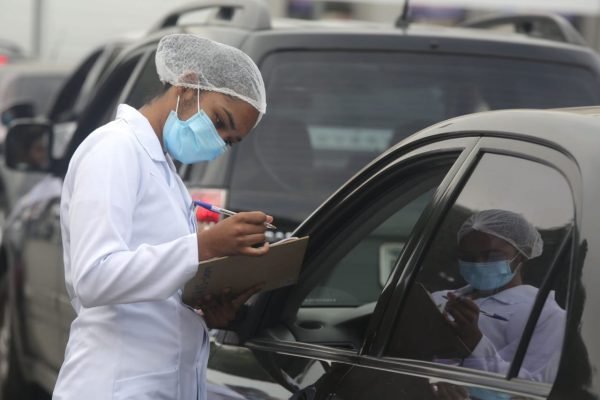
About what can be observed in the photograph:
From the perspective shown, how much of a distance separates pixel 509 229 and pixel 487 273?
12 cm

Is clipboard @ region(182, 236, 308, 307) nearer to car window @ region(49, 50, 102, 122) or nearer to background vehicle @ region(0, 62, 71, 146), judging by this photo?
car window @ region(49, 50, 102, 122)

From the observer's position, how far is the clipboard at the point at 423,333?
3.01m

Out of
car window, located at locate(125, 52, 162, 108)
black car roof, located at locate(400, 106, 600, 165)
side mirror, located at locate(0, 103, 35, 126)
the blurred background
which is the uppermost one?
black car roof, located at locate(400, 106, 600, 165)

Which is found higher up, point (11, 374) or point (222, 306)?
point (222, 306)

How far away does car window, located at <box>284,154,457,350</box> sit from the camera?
3449 millimetres

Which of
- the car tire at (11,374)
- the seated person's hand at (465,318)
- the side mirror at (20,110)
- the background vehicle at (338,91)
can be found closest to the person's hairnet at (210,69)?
the seated person's hand at (465,318)

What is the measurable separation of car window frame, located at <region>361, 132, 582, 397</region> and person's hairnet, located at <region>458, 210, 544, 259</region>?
66 millimetres

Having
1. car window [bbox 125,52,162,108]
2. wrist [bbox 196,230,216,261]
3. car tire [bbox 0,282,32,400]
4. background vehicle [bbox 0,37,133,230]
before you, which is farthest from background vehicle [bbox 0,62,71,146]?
wrist [bbox 196,230,216,261]

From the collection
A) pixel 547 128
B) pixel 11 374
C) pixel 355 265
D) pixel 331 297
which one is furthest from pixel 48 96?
pixel 547 128

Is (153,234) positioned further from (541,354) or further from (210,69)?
(541,354)

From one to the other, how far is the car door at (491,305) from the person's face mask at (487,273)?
0.9 inches

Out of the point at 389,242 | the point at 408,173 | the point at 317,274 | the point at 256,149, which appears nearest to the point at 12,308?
the point at 256,149

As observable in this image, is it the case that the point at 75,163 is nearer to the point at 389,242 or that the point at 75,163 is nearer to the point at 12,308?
the point at 389,242

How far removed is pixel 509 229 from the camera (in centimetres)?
297
